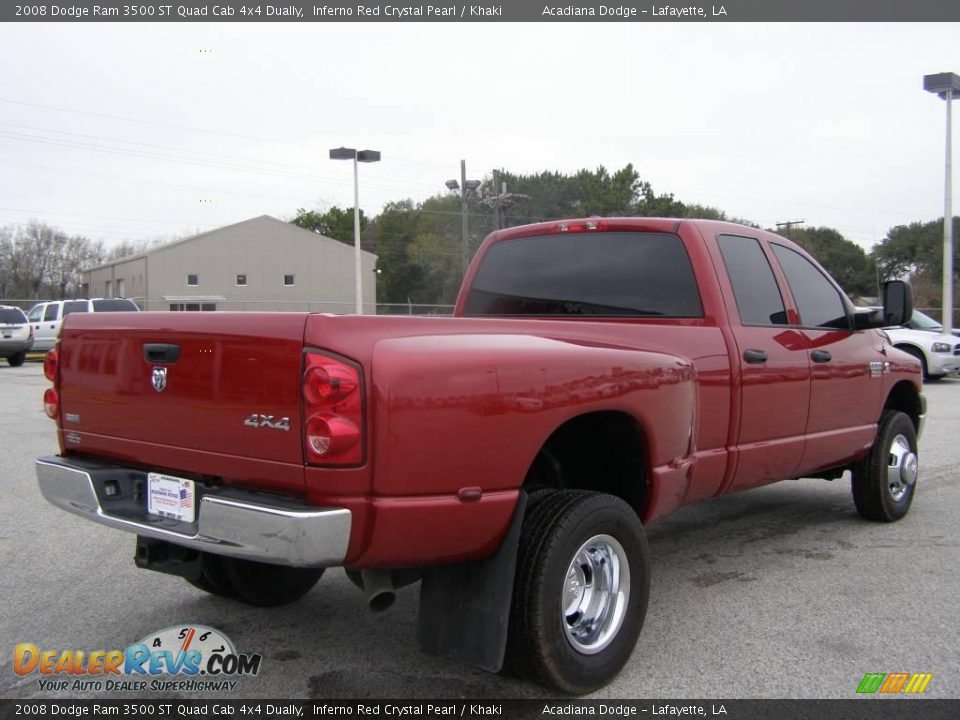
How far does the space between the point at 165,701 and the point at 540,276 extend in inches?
112

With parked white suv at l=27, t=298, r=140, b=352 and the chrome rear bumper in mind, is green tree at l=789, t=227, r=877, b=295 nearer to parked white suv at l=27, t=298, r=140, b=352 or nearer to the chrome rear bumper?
parked white suv at l=27, t=298, r=140, b=352

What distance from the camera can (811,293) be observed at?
5.29m

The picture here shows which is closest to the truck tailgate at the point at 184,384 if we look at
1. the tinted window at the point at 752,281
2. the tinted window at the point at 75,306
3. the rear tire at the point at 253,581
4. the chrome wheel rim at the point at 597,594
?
the rear tire at the point at 253,581

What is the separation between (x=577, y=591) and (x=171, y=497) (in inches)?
61.6

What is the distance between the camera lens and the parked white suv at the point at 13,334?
22.8 metres

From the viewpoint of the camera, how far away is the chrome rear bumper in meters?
2.65

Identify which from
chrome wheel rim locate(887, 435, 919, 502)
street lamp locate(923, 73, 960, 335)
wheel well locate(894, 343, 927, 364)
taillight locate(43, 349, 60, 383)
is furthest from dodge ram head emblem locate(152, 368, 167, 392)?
street lamp locate(923, 73, 960, 335)

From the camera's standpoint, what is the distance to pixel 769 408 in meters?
4.52

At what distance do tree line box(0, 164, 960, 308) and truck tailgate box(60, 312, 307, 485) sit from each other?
51903 mm

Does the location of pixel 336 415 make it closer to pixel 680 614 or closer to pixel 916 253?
pixel 680 614

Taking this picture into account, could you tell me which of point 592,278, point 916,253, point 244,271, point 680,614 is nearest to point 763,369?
point 592,278

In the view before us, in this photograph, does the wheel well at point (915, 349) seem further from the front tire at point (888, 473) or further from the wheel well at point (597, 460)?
the wheel well at point (597, 460)

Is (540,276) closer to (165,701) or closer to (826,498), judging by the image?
(165,701)

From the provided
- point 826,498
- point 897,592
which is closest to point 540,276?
point 897,592
